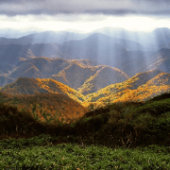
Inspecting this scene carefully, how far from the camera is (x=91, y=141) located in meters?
17.0

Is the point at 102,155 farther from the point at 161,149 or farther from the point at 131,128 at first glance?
the point at 131,128

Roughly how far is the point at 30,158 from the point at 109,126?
422 inches

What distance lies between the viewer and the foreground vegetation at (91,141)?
9.88 metres

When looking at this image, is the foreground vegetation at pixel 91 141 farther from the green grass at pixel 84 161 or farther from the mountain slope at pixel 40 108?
the mountain slope at pixel 40 108

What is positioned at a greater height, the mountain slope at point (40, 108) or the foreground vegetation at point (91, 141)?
the mountain slope at point (40, 108)

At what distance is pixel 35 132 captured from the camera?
65.1ft

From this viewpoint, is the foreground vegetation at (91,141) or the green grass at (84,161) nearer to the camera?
the green grass at (84,161)

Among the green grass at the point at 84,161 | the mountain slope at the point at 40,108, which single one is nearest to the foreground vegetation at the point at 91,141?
the green grass at the point at 84,161

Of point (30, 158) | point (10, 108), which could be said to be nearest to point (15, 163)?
point (30, 158)

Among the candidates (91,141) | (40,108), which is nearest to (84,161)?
(91,141)

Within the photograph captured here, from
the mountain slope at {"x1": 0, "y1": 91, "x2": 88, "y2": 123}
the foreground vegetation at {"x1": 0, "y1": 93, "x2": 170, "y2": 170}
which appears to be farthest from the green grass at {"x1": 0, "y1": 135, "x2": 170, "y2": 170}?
the mountain slope at {"x1": 0, "y1": 91, "x2": 88, "y2": 123}

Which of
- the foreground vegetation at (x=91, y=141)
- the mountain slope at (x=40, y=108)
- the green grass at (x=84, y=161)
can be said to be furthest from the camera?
the mountain slope at (x=40, y=108)

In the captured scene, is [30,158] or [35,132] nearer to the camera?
[30,158]

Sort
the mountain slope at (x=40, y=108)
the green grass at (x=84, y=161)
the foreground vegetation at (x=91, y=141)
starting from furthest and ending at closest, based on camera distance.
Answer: the mountain slope at (x=40, y=108), the foreground vegetation at (x=91, y=141), the green grass at (x=84, y=161)
